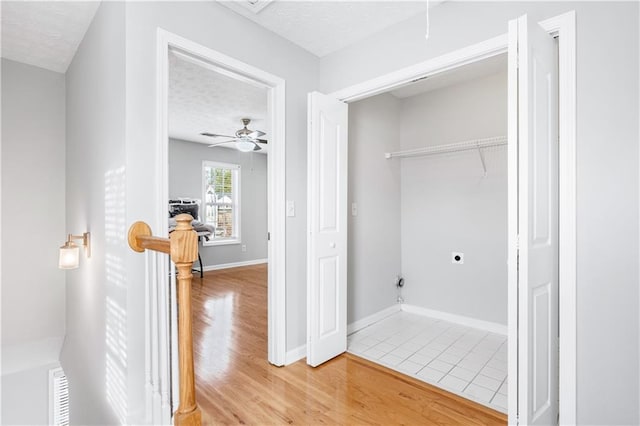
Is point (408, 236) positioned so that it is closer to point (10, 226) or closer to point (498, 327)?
point (498, 327)

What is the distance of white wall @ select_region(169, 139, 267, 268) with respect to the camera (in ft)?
20.4

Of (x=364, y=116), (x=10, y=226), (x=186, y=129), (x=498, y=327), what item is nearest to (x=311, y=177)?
(x=364, y=116)

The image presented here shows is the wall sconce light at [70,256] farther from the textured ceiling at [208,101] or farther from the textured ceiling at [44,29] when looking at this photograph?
the textured ceiling at [208,101]

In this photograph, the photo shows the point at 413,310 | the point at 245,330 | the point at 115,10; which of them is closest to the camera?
the point at 115,10

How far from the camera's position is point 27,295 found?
3.12 m

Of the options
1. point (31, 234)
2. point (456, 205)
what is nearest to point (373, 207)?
point (456, 205)

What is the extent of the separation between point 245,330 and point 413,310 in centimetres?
201

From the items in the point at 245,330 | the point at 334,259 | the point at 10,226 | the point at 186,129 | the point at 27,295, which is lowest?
the point at 245,330

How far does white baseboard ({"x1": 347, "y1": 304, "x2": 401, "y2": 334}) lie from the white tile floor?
5cm

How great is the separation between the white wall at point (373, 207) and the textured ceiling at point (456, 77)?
0.25 meters

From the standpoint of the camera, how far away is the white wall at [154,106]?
1721 millimetres

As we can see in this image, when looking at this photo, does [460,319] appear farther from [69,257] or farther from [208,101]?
[208,101]

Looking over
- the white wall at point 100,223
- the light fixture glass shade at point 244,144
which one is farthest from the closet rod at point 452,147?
the white wall at point 100,223

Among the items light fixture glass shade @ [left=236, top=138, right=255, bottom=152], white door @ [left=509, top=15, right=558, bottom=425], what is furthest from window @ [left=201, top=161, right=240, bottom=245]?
white door @ [left=509, top=15, right=558, bottom=425]
